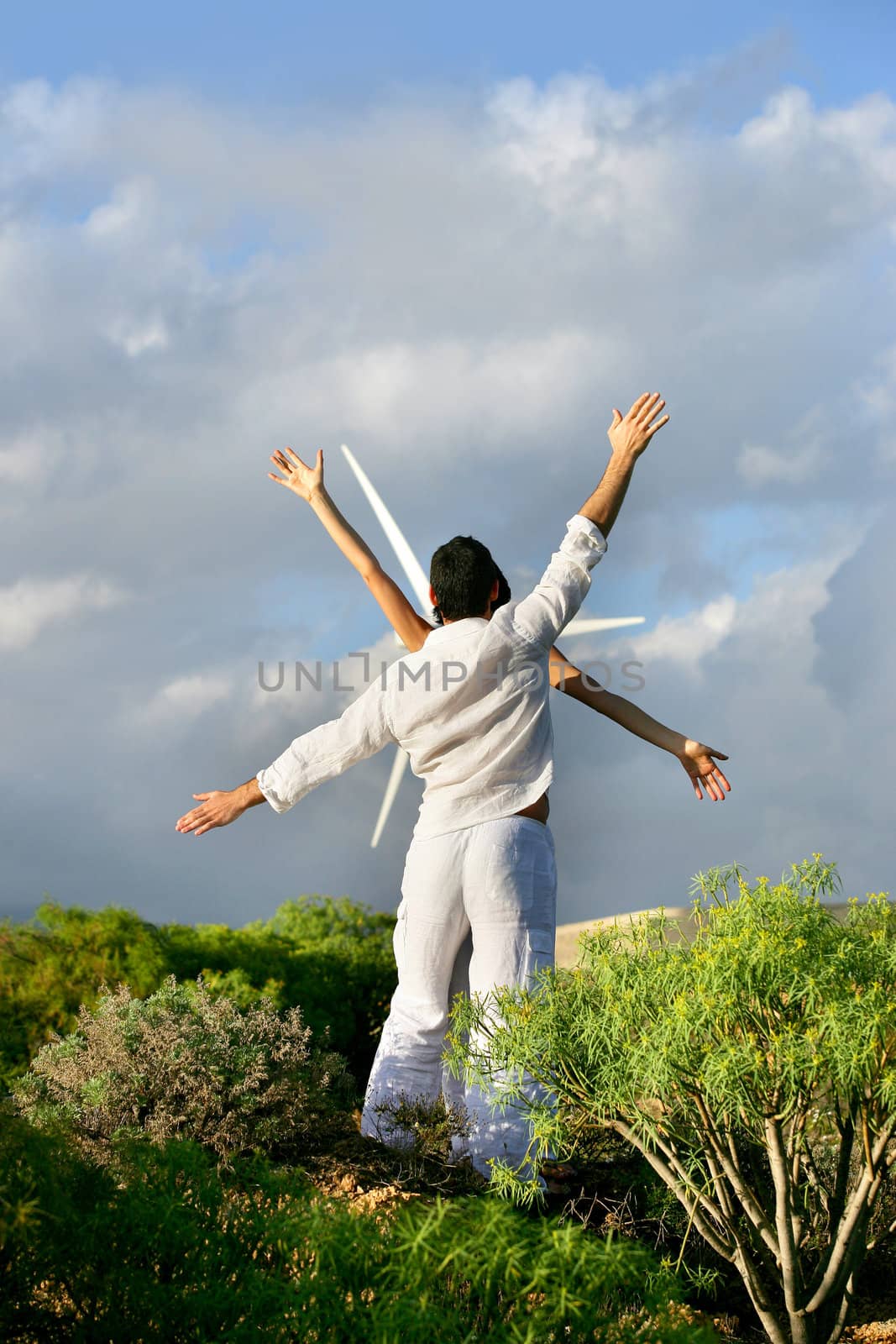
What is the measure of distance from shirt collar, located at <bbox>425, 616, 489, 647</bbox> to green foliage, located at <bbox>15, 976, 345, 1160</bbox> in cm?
217

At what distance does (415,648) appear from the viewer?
22.2ft

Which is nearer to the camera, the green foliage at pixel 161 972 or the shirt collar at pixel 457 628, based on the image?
the shirt collar at pixel 457 628

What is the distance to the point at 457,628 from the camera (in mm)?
6348

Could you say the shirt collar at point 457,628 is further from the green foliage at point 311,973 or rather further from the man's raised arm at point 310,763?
the green foliage at point 311,973

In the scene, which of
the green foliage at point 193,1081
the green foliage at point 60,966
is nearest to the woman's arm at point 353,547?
the green foliage at point 193,1081

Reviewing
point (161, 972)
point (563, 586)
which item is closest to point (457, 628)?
point (563, 586)

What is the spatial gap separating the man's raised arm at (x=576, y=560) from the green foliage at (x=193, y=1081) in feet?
8.03

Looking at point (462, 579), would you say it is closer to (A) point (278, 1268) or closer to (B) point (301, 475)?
(B) point (301, 475)

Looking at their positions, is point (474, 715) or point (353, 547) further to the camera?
point (353, 547)

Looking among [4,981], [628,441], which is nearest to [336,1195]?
[628,441]

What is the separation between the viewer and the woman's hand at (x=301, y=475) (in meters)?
7.23

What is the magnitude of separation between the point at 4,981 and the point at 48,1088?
3.36m

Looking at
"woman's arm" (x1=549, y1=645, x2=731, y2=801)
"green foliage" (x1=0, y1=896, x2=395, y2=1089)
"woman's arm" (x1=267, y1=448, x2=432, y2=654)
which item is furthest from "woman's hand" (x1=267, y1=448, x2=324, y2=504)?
"green foliage" (x1=0, y1=896, x2=395, y2=1089)

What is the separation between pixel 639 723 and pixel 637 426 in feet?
5.58
